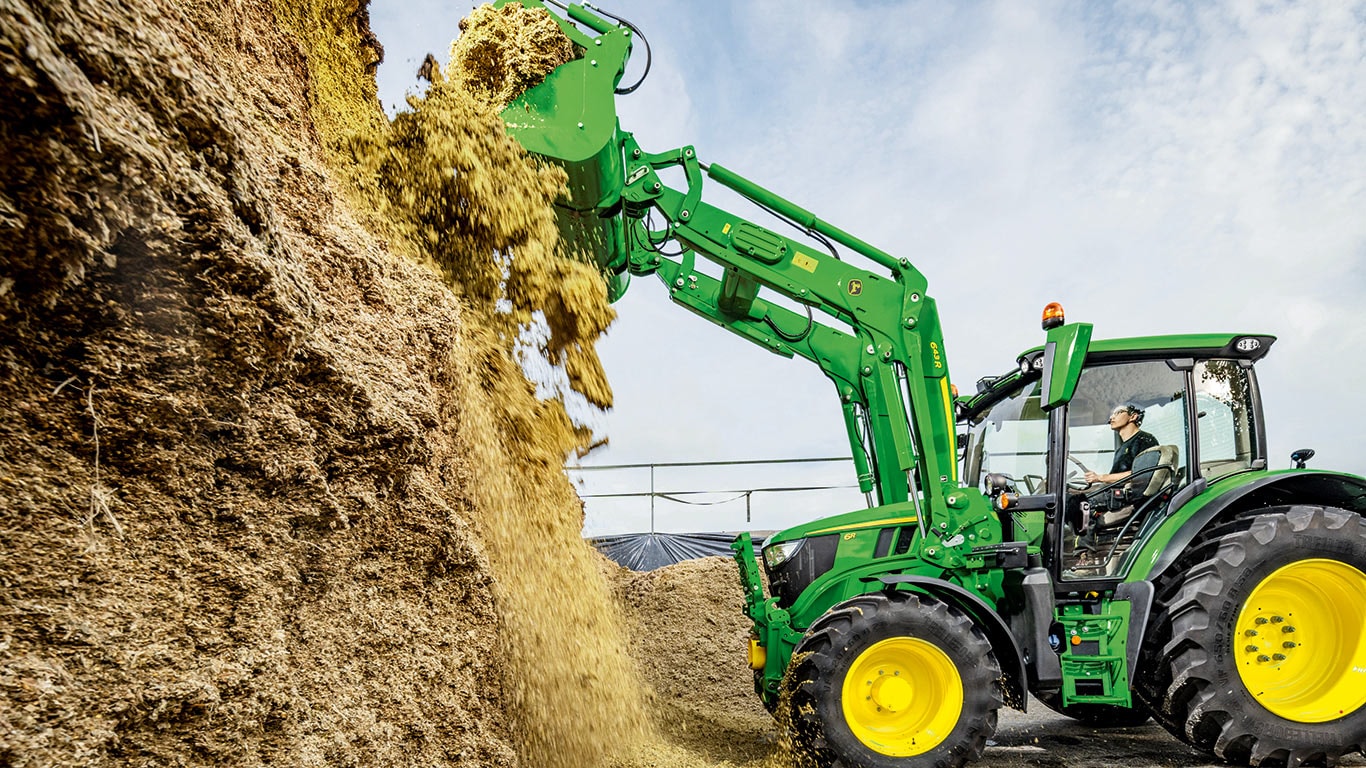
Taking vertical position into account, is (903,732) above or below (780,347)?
below

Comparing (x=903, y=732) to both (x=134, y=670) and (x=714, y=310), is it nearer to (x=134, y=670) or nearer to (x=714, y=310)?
(x=714, y=310)

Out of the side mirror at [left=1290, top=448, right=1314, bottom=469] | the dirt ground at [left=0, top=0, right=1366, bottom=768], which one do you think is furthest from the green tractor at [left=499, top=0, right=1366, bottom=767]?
the dirt ground at [left=0, top=0, right=1366, bottom=768]

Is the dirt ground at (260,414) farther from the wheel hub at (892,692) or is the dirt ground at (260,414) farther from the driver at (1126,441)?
the driver at (1126,441)

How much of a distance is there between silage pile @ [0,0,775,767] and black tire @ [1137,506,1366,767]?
117 inches

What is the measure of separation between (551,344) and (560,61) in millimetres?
1490

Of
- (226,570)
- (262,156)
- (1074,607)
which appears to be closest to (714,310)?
(1074,607)

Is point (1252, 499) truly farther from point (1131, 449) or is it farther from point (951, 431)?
point (951, 431)

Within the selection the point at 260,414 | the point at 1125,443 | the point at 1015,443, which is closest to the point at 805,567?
the point at 1015,443

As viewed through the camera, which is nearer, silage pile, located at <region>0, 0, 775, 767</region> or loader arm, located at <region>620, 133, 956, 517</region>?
silage pile, located at <region>0, 0, 775, 767</region>

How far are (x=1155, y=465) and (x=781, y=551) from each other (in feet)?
7.03

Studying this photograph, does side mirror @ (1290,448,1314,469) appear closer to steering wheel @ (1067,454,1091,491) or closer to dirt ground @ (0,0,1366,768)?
steering wheel @ (1067,454,1091,491)

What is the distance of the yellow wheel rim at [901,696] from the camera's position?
383 cm

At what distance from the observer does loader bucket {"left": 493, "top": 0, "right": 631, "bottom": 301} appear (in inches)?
159

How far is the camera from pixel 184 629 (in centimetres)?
186
